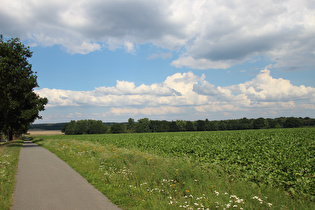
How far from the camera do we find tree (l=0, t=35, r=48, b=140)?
2374cm

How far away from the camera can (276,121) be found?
305ft

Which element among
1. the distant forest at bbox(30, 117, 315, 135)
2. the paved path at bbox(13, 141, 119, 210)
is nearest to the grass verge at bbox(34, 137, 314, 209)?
the paved path at bbox(13, 141, 119, 210)

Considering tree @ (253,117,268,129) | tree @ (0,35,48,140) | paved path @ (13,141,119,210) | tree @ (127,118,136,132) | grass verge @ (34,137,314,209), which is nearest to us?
grass verge @ (34,137,314,209)

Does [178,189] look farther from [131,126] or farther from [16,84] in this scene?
[131,126]

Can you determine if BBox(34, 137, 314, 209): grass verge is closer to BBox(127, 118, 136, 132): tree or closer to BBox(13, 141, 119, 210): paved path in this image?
BBox(13, 141, 119, 210): paved path

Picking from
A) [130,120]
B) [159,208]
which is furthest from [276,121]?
[159,208]

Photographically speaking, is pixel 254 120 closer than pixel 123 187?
No

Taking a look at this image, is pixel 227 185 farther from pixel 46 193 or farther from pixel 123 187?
pixel 46 193

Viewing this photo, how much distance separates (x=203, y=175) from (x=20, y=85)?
2856 centimetres

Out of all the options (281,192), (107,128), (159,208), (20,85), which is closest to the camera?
(159,208)

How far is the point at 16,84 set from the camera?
27344mm

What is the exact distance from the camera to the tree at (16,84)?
2374cm

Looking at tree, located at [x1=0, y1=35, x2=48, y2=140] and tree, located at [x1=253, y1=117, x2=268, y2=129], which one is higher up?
tree, located at [x1=0, y1=35, x2=48, y2=140]

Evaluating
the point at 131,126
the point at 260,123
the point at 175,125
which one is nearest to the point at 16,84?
the point at 175,125
